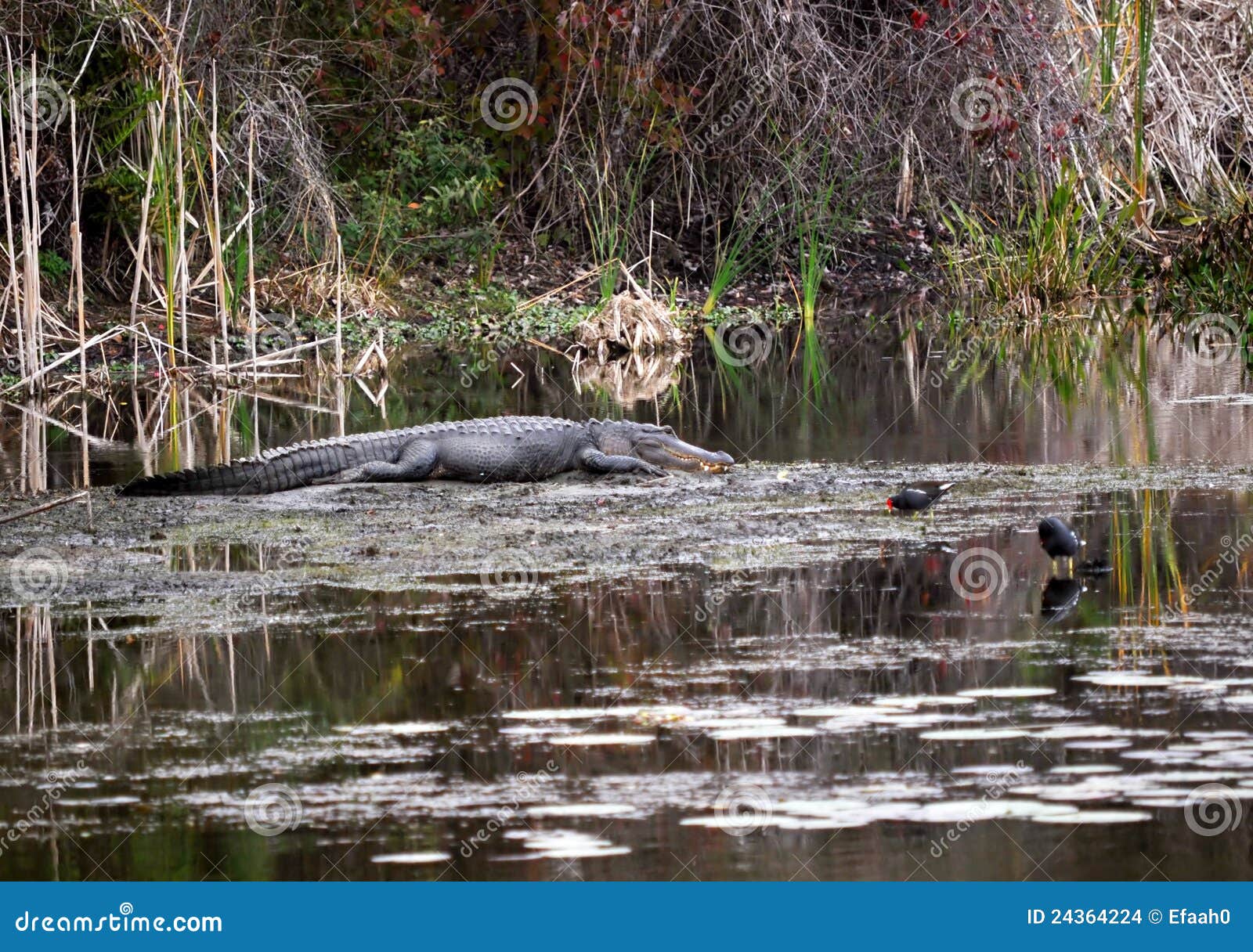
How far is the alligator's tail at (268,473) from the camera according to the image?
818cm

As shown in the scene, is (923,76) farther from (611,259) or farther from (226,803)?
(226,803)

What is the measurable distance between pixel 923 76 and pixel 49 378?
11684mm

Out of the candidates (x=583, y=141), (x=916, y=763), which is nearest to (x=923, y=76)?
(x=583, y=141)

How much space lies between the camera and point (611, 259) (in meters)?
16.1
